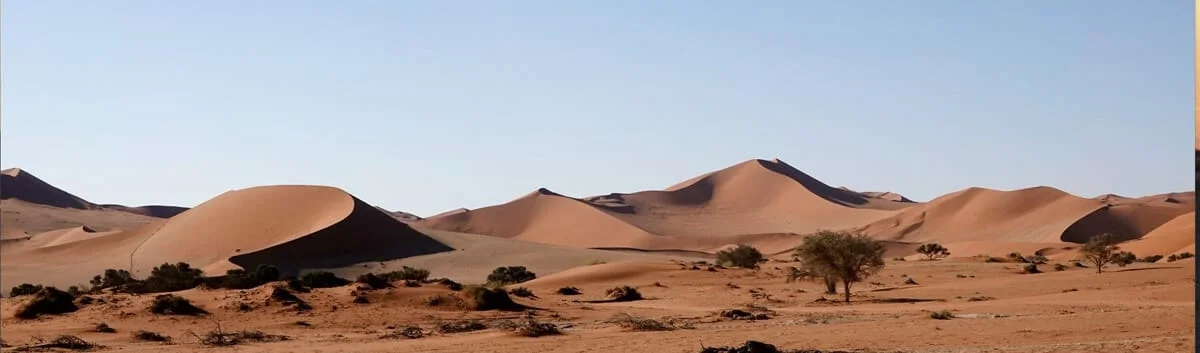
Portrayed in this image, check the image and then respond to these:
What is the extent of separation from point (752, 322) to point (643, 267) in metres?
27.0

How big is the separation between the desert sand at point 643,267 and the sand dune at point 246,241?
0.80ft

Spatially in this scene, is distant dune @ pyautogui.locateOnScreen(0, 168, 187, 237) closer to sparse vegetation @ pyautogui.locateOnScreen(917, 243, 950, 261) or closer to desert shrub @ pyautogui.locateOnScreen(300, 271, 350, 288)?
desert shrub @ pyautogui.locateOnScreen(300, 271, 350, 288)

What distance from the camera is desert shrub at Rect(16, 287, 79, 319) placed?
29984 millimetres

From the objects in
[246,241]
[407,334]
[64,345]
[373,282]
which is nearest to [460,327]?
[407,334]

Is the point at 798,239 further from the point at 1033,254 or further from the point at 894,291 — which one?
the point at 894,291

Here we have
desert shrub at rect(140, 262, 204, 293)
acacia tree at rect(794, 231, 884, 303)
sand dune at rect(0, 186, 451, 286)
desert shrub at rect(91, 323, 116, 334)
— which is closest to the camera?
desert shrub at rect(91, 323, 116, 334)

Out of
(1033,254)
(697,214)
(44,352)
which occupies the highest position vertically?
(697,214)

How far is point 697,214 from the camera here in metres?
158

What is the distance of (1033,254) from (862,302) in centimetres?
4778

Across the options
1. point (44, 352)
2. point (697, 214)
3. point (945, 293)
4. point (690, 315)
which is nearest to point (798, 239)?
point (697, 214)

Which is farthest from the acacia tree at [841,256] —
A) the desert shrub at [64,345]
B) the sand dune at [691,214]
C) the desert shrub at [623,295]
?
the sand dune at [691,214]

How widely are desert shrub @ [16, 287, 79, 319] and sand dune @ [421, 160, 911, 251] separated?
87.2 m

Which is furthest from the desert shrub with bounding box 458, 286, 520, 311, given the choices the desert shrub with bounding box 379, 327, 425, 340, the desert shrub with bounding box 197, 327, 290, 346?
the desert shrub with bounding box 197, 327, 290, 346

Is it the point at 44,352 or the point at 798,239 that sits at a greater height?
the point at 798,239
